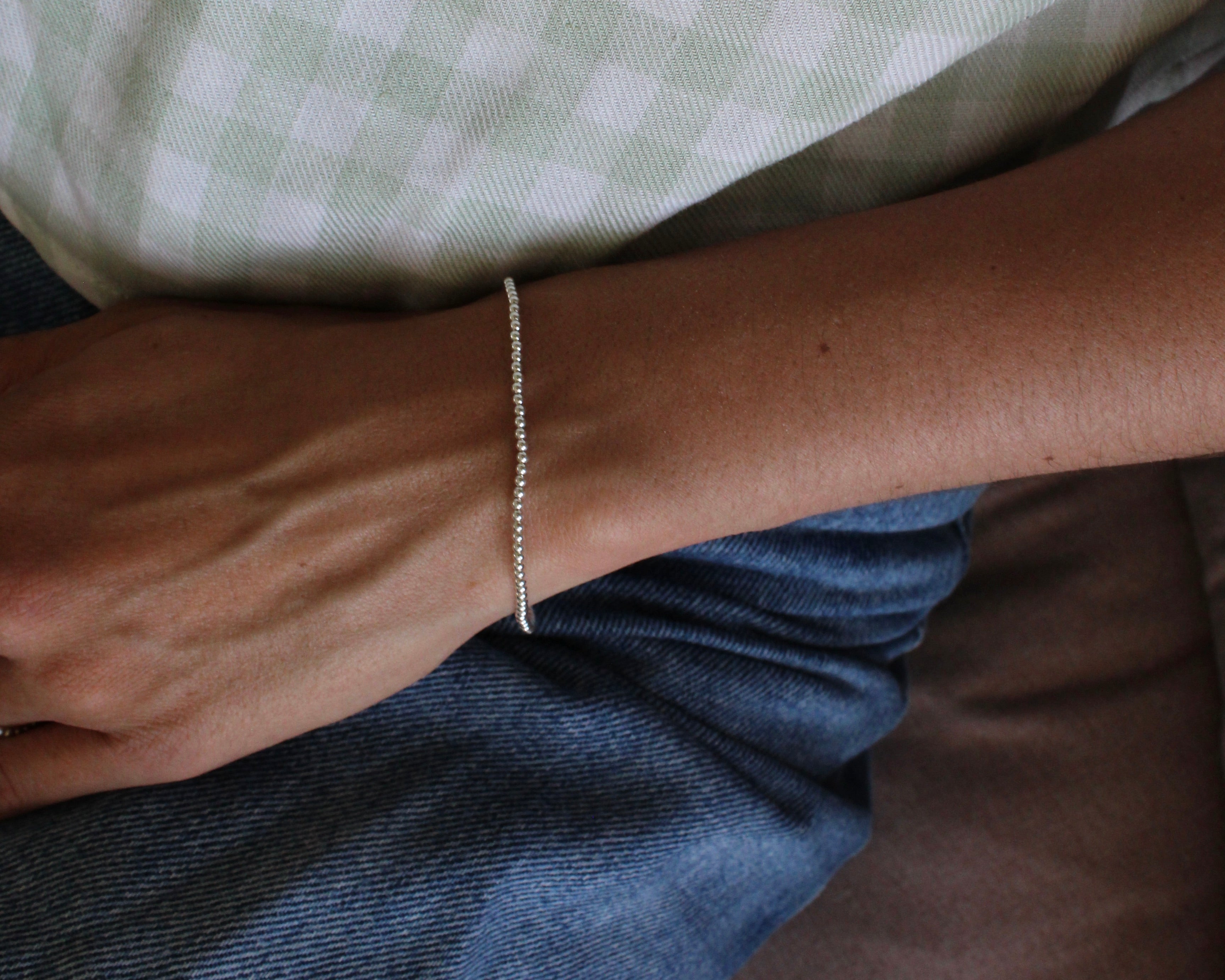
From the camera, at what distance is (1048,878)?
0.86m

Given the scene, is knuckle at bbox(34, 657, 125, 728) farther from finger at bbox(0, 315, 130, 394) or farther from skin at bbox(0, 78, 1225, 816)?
finger at bbox(0, 315, 130, 394)

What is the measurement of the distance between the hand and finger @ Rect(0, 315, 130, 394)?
3 cm

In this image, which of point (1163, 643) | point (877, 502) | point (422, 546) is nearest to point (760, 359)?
point (877, 502)

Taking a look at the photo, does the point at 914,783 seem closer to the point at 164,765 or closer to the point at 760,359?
the point at 760,359

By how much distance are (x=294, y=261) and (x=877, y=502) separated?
417 millimetres

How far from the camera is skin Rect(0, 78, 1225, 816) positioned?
0.55 meters

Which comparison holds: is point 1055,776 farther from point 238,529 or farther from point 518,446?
point 238,529

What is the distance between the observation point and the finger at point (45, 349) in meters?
0.63

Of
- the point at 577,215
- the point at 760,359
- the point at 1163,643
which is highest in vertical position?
the point at 577,215

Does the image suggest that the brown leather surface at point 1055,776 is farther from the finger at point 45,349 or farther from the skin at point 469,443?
the finger at point 45,349

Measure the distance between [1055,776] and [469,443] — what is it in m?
0.65

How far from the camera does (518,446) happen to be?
58 cm

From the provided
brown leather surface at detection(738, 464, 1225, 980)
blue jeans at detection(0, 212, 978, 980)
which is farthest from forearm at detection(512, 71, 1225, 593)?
brown leather surface at detection(738, 464, 1225, 980)

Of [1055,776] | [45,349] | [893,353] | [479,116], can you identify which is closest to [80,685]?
[45,349]
